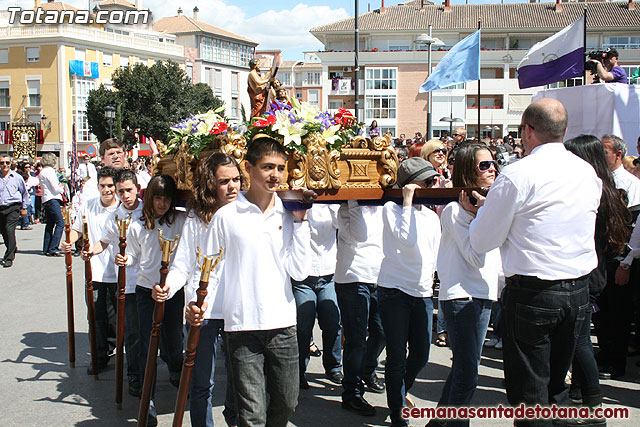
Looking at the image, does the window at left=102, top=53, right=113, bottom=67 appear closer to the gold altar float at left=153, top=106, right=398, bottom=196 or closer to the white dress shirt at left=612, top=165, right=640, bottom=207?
the gold altar float at left=153, top=106, right=398, bottom=196

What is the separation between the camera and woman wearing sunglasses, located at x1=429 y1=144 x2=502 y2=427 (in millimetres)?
4359

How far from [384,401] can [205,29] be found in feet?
271

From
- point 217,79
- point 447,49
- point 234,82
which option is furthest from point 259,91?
point 234,82

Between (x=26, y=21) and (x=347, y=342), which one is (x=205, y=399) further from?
(x=26, y=21)

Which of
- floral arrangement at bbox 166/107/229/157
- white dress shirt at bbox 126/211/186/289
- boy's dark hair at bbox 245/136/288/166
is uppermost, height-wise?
floral arrangement at bbox 166/107/229/157

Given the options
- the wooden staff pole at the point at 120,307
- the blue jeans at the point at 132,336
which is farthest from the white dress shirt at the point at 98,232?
the wooden staff pole at the point at 120,307

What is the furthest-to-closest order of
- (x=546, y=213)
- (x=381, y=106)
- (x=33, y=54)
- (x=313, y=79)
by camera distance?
(x=313, y=79) < (x=33, y=54) < (x=381, y=106) < (x=546, y=213)

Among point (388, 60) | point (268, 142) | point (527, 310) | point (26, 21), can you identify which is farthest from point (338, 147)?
point (26, 21)

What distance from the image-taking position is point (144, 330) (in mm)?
5207

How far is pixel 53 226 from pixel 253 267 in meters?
11.9

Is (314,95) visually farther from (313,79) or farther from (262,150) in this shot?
(262,150)

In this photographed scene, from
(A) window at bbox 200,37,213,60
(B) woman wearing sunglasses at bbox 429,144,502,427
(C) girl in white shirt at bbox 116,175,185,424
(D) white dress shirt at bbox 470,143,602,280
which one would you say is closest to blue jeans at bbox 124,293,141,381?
(C) girl in white shirt at bbox 116,175,185,424

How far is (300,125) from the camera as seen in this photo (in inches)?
188

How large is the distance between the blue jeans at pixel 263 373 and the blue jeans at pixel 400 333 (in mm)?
1141
